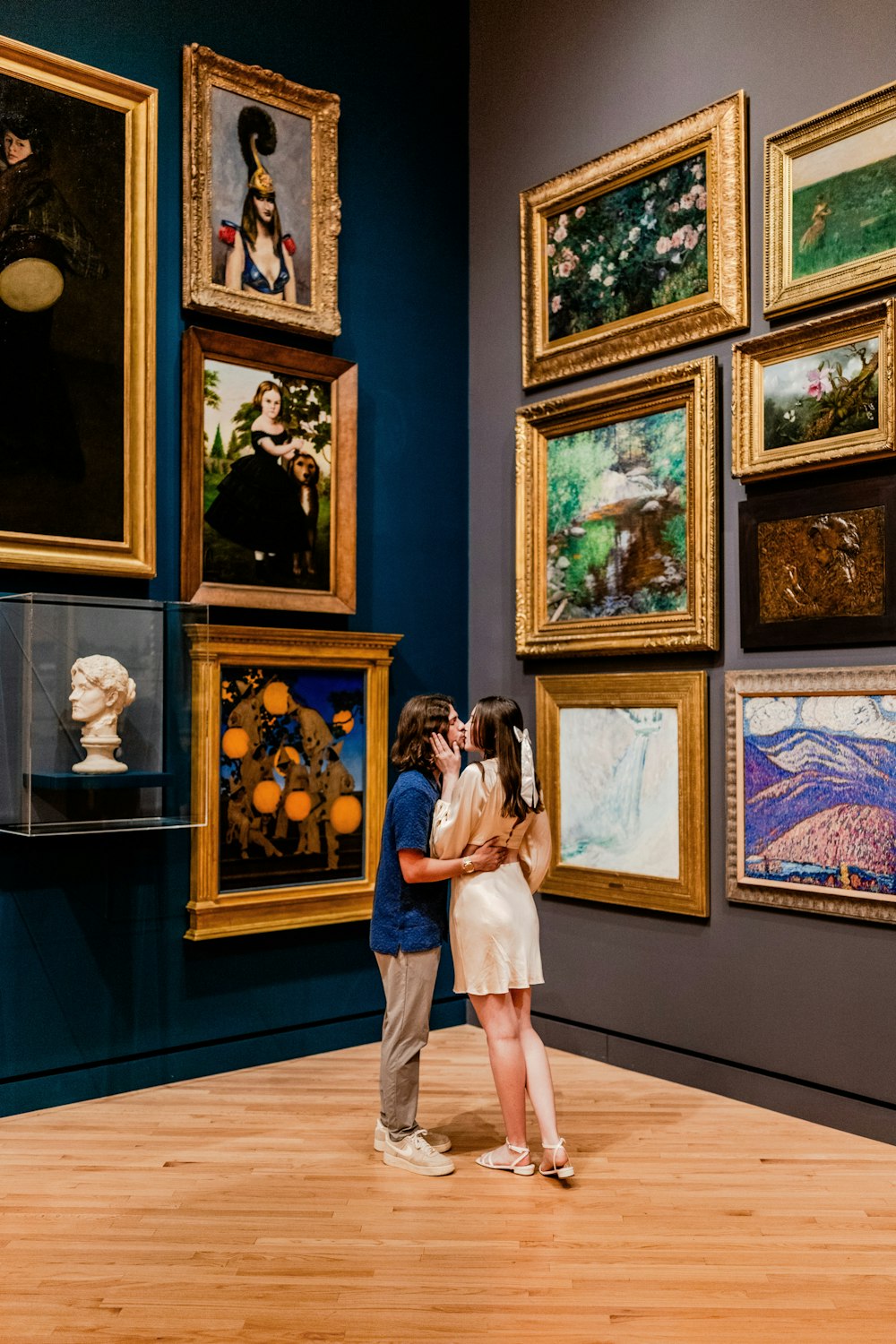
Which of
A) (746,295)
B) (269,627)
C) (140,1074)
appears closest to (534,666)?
(269,627)

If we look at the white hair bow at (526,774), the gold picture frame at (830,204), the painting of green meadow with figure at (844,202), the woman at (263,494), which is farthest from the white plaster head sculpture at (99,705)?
the painting of green meadow with figure at (844,202)

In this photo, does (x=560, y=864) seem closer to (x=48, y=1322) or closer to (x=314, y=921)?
(x=314, y=921)

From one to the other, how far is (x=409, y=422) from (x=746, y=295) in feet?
7.43

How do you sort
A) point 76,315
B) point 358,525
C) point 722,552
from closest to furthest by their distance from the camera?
1. point 76,315
2. point 722,552
3. point 358,525

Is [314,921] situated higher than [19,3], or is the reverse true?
[19,3]

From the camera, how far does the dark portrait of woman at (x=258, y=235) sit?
657cm

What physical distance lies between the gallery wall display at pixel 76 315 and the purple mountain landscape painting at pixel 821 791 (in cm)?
323

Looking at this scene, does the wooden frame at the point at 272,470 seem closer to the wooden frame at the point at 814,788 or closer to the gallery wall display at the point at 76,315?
the gallery wall display at the point at 76,315

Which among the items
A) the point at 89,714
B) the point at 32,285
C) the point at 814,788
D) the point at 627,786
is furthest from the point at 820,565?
the point at 32,285

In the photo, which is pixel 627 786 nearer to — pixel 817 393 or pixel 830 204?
pixel 817 393

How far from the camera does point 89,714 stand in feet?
18.2

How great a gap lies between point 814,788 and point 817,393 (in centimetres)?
186

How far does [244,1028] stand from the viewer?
6.52m

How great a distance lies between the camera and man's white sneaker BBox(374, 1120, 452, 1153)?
5.12 metres
